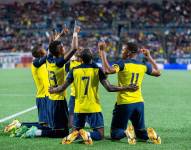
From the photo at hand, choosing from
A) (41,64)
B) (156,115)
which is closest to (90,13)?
(156,115)

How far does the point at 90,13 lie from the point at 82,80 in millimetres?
46387

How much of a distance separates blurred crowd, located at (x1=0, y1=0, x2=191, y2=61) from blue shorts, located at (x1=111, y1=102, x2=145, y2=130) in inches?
1425

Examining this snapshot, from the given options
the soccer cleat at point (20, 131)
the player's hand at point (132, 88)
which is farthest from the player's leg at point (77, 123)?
the soccer cleat at point (20, 131)

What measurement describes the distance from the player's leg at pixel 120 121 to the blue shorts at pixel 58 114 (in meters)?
0.96

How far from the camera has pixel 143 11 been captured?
54281 mm

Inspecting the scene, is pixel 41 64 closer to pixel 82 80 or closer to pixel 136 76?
pixel 82 80

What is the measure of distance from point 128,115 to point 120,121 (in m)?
0.22

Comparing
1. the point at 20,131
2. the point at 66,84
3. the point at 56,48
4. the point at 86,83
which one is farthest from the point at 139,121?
the point at 20,131

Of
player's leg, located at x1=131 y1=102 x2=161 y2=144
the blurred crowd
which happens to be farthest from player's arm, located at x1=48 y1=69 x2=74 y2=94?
the blurred crowd

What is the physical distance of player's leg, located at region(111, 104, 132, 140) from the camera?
9656 millimetres

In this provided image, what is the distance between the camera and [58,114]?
10.2m

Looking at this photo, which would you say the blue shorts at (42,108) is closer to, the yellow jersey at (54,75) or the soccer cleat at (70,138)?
the yellow jersey at (54,75)

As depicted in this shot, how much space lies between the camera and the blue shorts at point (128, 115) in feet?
31.6

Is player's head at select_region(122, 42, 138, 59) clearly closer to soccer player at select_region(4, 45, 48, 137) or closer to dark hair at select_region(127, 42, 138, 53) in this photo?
dark hair at select_region(127, 42, 138, 53)
